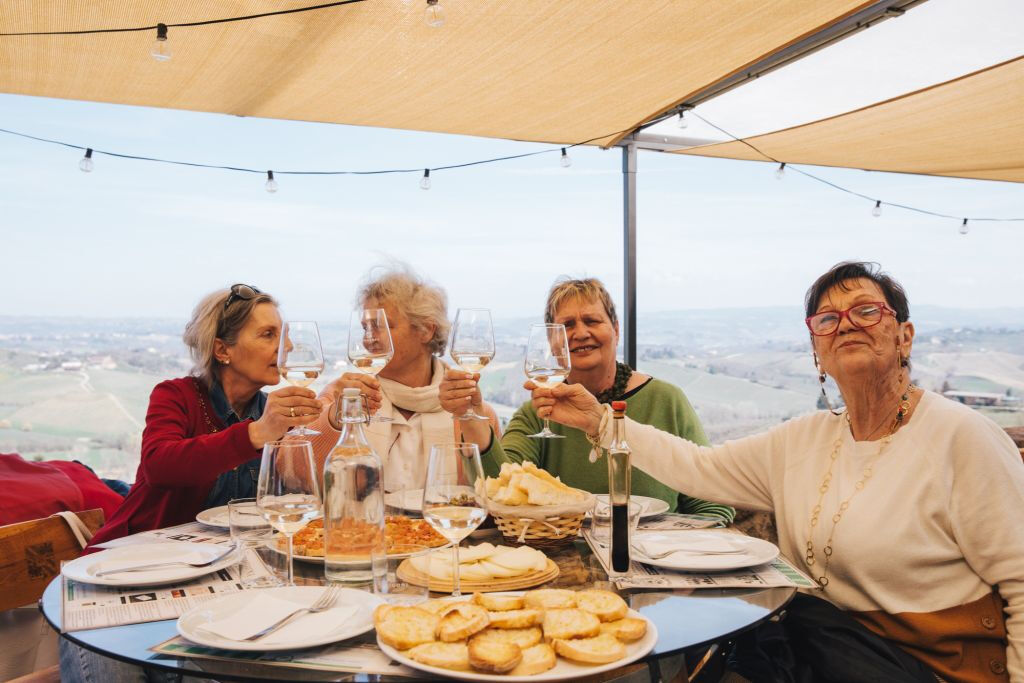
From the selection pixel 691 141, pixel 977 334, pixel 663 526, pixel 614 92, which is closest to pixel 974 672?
pixel 663 526

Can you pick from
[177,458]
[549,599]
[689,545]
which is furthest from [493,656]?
[177,458]

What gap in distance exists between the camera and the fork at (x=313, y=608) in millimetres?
1227

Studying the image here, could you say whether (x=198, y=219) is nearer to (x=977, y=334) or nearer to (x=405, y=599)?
(x=405, y=599)

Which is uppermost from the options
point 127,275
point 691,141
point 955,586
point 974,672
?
point 691,141

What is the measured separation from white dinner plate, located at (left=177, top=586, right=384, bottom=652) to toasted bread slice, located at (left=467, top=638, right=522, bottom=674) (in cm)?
21

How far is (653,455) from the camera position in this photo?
2.20 m

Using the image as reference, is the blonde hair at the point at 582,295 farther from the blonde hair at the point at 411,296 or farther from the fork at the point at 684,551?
the fork at the point at 684,551

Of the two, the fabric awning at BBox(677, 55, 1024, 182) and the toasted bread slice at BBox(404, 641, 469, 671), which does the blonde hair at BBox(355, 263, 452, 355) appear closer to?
the toasted bread slice at BBox(404, 641, 469, 671)

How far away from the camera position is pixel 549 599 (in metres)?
1.30

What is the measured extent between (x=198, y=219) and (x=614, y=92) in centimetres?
281

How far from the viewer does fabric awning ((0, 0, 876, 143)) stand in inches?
111

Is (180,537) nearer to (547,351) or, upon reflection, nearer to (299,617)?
(299,617)

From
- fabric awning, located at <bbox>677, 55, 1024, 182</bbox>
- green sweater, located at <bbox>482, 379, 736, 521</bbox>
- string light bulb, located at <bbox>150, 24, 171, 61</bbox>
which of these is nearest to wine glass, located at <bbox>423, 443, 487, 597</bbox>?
green sweater, located at <bbox>482, 379, 736, 521</bbox>

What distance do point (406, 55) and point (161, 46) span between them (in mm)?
880
